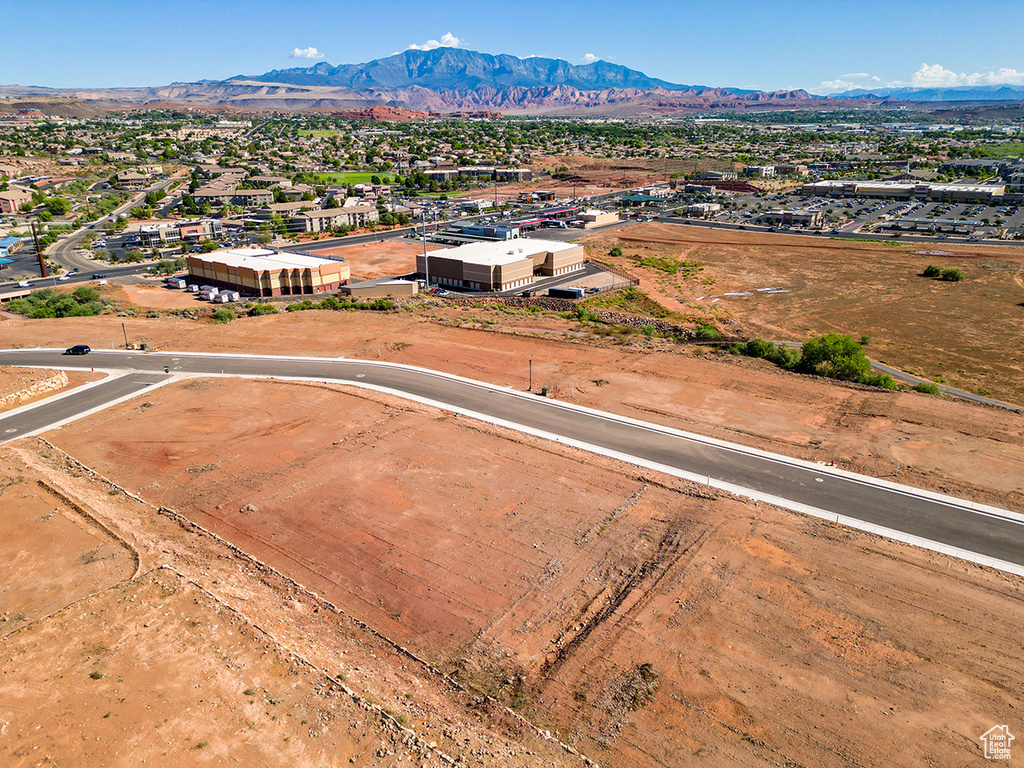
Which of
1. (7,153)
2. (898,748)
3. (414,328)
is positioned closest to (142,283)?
(414,328)

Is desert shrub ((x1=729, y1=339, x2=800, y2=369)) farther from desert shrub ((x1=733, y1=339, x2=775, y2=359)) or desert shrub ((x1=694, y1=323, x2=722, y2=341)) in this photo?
desert shrub ((x1=694, y1=323, x2=722, y2=341))

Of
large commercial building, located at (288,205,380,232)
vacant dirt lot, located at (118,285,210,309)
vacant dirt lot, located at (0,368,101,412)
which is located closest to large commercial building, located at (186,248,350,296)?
vacant dirt lot, located at (118,285,210,309)

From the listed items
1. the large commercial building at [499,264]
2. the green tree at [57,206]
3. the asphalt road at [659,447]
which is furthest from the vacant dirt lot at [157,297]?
the green tree at [57,206]

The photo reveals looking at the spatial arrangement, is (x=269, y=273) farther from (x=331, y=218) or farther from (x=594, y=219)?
(x=594, y=219)

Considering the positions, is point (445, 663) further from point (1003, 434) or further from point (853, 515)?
point (1003, 434)

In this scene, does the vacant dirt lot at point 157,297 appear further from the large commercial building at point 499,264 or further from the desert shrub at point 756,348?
the desert shrub at point 756,348
